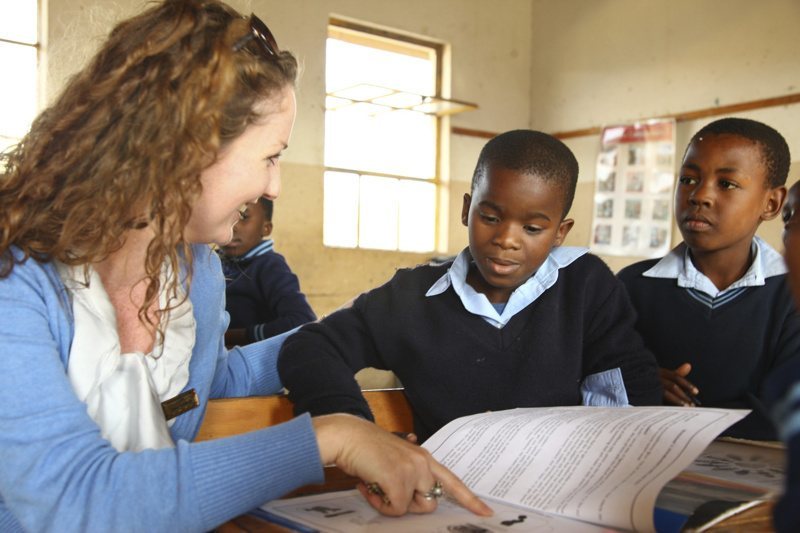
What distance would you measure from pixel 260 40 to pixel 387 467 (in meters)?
→ 0.53

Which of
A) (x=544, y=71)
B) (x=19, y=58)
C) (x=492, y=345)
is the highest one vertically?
(x=544, y=71)

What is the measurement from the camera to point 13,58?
487 cm

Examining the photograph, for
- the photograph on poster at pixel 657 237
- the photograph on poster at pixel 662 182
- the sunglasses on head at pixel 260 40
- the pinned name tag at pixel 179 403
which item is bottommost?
the pinned name tag at pixel 179 403

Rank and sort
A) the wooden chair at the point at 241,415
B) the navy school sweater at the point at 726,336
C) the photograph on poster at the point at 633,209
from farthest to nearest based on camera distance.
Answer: the photograph on poster at the point at 633,209, the navy school sweater at the point at 726,336, the wooden chair at the point at 241,415

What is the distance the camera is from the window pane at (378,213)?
6.54 meters

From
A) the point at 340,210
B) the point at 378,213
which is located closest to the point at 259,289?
the point at 340,210

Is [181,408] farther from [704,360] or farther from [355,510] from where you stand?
[704,360]

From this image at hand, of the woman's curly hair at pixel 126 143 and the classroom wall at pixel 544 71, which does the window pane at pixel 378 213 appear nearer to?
the classroom wall at pixel 544 71

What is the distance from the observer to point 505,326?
1294mm

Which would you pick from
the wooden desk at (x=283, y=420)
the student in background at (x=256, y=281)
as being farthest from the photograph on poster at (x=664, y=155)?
the wooden desk at (x=283, y=420)

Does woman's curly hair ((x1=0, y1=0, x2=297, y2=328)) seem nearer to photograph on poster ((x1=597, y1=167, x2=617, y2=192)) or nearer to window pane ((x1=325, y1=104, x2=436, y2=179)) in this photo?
window pane ((x1=325, y1=104, x2=436, y2=179))

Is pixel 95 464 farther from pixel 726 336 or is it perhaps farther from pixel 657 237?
pixel 657 237

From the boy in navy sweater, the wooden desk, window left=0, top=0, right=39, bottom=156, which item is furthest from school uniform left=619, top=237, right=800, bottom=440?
→ window left=0, top=0, right=39, bottom=156

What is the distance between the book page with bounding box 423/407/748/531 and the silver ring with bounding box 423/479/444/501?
66mm
